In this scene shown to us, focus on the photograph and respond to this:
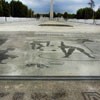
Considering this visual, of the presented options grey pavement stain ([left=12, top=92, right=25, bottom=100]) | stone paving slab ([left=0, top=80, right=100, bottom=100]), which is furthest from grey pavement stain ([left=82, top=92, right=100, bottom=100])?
grey pavement stain ([left=12, top=92, right=25, bottom=100])

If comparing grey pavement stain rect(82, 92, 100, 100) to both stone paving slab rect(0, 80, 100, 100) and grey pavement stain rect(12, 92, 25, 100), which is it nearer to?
stone paving slab rect(0, 80, 100, 100)

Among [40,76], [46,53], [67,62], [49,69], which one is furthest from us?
[46,53]

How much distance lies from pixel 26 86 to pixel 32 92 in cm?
31

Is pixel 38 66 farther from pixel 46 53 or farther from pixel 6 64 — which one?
pixel 46 53

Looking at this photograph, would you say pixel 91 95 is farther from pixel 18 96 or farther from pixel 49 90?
pixel 18 96

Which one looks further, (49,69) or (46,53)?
(46,53)

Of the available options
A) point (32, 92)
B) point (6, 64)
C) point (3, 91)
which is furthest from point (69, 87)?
point (6, 64)

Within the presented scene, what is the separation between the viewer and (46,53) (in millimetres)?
7766

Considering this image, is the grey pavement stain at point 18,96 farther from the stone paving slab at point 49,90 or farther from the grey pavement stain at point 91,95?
the grey pavement stain at point 91,95

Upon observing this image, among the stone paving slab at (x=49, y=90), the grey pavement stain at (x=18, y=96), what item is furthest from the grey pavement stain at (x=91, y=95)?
the grey pavement stain at (x=18, y=96)

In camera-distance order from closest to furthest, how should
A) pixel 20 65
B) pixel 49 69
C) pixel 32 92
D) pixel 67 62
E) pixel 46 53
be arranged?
pixel 32 92 → pixel 49 69 → pixel 20 65 → pixel 67 62 → pixel 46 53

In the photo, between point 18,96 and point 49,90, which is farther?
point 49,90

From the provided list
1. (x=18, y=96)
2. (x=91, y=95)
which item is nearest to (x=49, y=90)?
(x=18, y=96)

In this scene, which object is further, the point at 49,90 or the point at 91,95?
the point at 49,90
